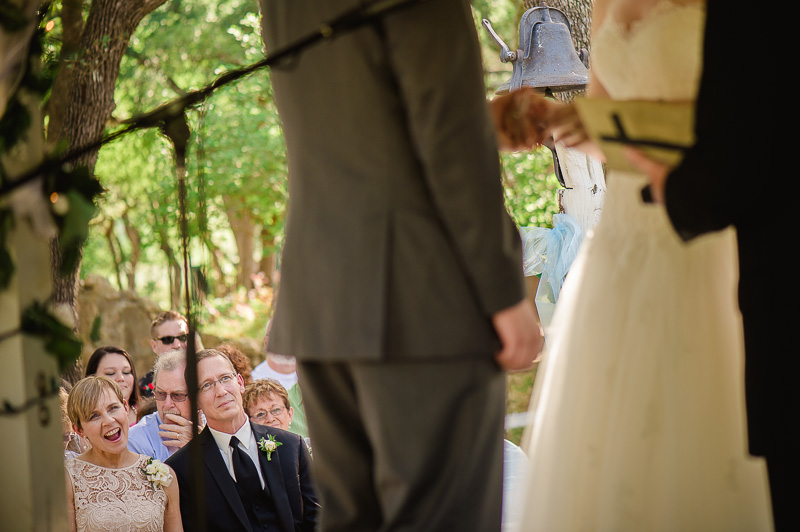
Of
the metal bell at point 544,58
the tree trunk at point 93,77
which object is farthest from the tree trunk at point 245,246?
the metal bell at point 544,58

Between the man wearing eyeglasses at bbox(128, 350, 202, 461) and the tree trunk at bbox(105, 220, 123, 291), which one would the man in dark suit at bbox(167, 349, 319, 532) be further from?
the tree trunk at bbox(105, 220, 123, 291)

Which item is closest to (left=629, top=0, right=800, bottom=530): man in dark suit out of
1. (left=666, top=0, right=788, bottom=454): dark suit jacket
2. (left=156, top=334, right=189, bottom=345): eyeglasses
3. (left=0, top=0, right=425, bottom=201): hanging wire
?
(left=666, top=0, right=788, bottom=454): dark suit jacket

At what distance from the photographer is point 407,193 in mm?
1501

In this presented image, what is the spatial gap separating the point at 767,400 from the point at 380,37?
2.99 ft

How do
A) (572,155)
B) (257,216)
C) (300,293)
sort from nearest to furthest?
(300,293), (572,155), (257,216)

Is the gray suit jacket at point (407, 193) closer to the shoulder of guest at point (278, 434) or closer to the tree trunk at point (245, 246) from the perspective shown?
the shoulder of guest at point (278, 434)

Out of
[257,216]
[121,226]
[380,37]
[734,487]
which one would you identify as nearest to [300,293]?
[380,37]

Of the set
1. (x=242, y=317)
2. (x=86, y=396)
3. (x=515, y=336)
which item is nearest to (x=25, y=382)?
(x=515, y=336)

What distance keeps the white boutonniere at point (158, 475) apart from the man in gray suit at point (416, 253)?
2.31m

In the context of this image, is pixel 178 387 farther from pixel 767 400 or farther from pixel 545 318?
pixel 767 400

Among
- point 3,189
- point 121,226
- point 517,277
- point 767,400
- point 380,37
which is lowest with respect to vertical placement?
point 767,400

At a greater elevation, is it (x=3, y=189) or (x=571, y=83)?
(x=571, y=83)

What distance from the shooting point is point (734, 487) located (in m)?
1.75

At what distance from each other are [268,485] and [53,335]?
7.03 feet
